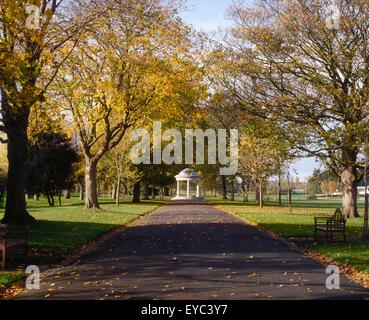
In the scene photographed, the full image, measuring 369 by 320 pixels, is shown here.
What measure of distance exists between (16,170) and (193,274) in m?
13.1

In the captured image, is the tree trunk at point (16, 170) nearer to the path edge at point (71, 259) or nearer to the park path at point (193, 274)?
the path edge at point (71, 259)

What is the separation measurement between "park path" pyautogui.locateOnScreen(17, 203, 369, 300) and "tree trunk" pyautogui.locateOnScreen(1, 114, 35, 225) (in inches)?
246

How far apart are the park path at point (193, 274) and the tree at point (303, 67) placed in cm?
981

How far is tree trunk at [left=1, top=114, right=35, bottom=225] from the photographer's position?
2156cm

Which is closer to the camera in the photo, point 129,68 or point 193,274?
point 193,274

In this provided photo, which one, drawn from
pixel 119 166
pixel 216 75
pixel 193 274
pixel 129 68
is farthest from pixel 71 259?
pixel 119 166

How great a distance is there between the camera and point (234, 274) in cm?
1083

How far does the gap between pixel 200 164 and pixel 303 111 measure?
146ft

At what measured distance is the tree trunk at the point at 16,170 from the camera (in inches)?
849

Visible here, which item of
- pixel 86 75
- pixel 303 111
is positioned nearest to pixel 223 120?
pixel 86 75

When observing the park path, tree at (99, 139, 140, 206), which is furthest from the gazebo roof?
the park path

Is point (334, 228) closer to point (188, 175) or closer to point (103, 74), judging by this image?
point (103, 74)

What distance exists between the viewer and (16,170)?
21906mm

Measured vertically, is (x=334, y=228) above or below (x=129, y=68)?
below
